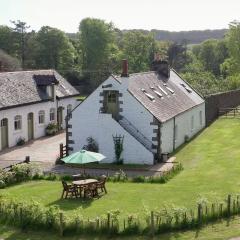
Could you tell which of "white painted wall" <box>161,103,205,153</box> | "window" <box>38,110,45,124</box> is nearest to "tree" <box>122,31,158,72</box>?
"white painted wall" <box>161,103,205,153</box>

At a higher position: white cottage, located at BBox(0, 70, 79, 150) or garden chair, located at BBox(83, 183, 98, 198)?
white cottage, located at BBox(0, 70, 79, 150)

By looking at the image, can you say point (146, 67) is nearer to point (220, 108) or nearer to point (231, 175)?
point (220, 108)

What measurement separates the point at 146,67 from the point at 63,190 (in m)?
71.1

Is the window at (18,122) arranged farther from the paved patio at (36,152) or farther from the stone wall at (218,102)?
the stone wall at (218,102)

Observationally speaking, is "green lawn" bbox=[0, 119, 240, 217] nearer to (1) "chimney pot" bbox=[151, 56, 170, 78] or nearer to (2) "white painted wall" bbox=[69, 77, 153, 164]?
(2) "white painted wall" bbox=[69, 77, 153, 164]

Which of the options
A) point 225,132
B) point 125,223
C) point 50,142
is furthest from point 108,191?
point 225,132

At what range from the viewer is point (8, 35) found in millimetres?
105062

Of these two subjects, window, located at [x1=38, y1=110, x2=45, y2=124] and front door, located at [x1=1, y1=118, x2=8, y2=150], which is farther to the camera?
window, located at [x1=38, y1=110, x2=45, y2=124]

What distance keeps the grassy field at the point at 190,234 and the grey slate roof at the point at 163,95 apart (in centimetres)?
1478

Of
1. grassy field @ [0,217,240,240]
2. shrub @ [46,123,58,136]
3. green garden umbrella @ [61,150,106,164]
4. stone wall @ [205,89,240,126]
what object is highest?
stone wall @ [205,89,240,126]

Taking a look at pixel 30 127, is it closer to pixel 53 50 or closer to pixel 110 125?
pixel 110 125

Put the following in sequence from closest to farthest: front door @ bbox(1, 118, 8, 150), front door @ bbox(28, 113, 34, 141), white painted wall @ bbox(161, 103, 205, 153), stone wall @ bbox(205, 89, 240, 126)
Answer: white painted wall @ bbox(161, 103, 205, 153)
front door @ bbox(1, 118, 8, 150)
front door @ bbox(28, 113, 34, 141)
stone wall @ bbox(205, 89, 240, 126)

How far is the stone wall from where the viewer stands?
55.8 meters

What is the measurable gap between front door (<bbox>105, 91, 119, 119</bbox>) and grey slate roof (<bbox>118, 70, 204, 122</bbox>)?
1.18m
